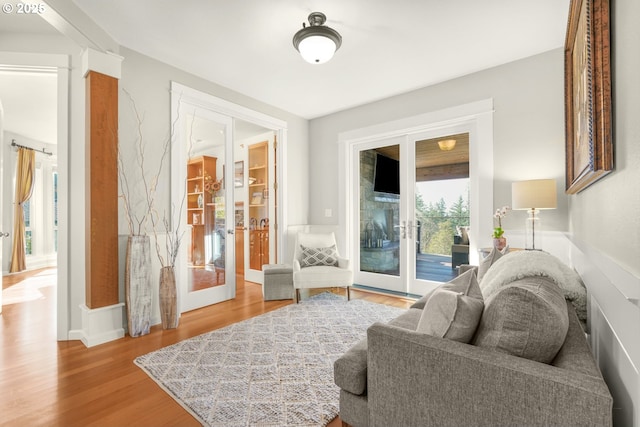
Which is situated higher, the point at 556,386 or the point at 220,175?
the point at 220,175

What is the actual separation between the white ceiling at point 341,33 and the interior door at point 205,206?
58 cm

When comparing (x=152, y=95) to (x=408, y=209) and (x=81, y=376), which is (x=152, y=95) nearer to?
(x=81, y=376)

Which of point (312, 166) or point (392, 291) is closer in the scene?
point (392, 291)

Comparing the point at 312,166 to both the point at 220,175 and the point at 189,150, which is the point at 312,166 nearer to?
the point at 220,175

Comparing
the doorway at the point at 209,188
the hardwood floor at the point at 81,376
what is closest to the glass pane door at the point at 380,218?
the doorway at the point at 209,188

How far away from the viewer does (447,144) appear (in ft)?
12.2

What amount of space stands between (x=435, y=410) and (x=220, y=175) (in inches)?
136

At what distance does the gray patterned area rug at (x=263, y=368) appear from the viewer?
1643 mm

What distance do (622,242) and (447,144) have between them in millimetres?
3026

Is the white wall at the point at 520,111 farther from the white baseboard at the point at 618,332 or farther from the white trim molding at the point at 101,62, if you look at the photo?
the white trim molding at the point at 101,62

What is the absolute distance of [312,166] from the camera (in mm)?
4945

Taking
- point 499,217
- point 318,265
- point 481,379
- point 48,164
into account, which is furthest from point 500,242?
point 48,164

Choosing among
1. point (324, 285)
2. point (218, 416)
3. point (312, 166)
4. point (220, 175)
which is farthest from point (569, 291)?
point (312, 166)

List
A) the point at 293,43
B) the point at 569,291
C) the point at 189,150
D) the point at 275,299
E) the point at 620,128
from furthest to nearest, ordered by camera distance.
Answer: the point at 275,299 → the point at 189,150 → the point at 293,43 → the point at 569,291 → the point at 620,128
